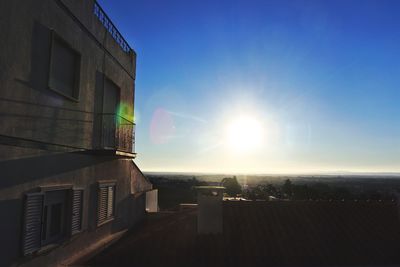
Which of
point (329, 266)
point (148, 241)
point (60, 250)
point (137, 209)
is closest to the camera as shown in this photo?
point (60, 250)

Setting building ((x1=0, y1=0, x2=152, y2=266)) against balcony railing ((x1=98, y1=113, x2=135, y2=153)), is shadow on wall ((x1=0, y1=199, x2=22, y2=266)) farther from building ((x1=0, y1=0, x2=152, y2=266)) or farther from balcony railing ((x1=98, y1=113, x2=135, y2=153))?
balcony railing ((x1=98, y1=113, x2=135, y2=153))

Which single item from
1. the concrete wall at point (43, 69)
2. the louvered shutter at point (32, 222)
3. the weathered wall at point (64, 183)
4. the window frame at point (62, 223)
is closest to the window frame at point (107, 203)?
the weathered wall at point (64, 183)

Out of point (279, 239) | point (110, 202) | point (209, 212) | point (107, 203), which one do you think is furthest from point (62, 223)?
point (279, 239)

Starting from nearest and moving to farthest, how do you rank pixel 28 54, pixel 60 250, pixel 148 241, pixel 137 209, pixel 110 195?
pixel 28 54, pixel 60 250, pixel 148 241, pixel 110 195, pixel 137 209

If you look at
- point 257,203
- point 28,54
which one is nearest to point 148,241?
point 257,203

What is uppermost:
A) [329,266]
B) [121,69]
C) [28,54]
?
[121,69]

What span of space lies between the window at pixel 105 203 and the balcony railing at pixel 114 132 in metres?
1.33

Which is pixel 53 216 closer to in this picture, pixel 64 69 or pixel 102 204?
pixel 102 204

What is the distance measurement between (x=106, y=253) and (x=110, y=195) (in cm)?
263

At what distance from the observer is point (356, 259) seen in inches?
361

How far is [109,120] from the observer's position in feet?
35.7

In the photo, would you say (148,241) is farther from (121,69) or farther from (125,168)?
(121,69)

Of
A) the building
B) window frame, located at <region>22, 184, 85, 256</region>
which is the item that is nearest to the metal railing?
the building

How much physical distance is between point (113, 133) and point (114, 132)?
0.05 metres
